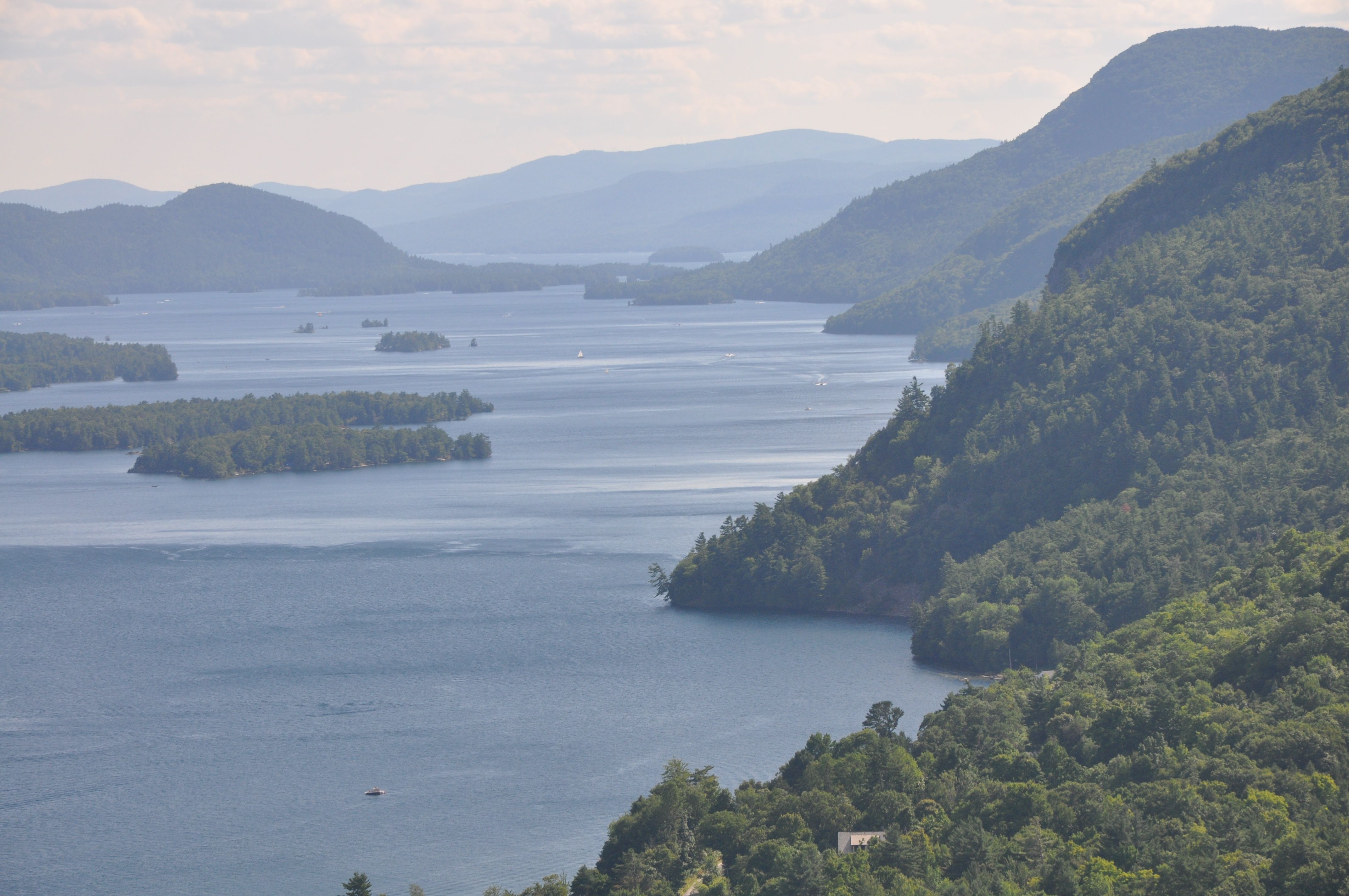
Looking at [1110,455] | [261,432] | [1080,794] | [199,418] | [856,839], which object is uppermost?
[1110,455]

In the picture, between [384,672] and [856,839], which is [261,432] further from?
[856,839]

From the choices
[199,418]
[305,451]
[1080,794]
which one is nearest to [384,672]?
[1080,794]

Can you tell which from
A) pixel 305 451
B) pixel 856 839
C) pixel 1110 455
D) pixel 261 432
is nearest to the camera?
pixel 856 839

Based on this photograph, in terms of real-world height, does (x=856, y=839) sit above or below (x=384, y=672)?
above

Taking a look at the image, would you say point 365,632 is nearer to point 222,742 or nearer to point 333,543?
point 222,742

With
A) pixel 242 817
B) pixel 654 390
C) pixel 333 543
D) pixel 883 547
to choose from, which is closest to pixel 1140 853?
pixel 242 817

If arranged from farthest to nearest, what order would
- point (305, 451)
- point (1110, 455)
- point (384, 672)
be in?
point (305, 451) < point (1110, 455) < point (384, 672)

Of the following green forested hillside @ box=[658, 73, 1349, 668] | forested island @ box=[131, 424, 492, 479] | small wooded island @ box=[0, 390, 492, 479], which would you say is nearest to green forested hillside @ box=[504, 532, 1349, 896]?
green forested hillside @ box=[658, 73, 1349, 668]
